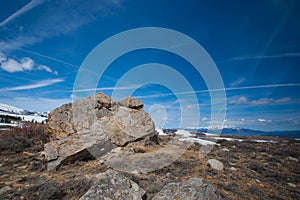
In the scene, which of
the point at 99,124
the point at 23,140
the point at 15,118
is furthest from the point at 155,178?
the point at 15,118

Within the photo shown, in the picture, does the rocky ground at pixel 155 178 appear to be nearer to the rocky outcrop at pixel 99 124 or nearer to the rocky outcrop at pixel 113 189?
the rocky outcrop at pixel 113 189

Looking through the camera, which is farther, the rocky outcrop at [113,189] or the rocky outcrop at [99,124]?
the rocky outcrop at [99,124]

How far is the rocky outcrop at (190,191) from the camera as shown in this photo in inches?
148

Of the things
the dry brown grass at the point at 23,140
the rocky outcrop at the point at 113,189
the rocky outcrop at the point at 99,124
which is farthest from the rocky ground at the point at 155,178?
the rocky outcrop at the point at 99,124

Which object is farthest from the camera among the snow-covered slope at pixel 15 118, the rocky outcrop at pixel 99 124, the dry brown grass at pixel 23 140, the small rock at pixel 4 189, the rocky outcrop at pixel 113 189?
the snow-covered slope at pixel 15 118

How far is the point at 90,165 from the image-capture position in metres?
7.00

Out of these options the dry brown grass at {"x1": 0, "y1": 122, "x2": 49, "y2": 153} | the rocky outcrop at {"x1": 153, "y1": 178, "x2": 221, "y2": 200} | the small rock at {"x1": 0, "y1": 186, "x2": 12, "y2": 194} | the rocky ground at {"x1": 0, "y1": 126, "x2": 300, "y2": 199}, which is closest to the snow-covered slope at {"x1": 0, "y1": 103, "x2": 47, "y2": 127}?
Result: the dry brown grass at {"x1": 0, "y1": 122, "x2": 49, "y2": 153}

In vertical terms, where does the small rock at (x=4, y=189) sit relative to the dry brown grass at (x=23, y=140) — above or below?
below

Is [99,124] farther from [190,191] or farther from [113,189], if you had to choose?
[190,191]

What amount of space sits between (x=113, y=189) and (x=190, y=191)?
1.84 metres

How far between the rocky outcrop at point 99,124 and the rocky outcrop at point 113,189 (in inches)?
156

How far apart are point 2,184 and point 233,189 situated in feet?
23.9

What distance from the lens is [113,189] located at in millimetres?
3947

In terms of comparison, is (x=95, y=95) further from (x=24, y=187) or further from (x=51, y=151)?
(x=24, y=187)
